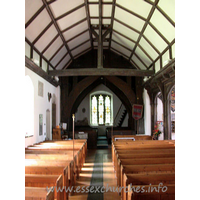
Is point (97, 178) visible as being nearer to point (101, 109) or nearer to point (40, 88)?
point (40, 88)

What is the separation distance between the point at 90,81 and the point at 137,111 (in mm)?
3301

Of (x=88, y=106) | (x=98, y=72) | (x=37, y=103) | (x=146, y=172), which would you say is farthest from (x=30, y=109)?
(x=88, y=106)

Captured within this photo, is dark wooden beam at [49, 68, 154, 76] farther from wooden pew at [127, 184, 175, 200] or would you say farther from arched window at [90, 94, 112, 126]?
arched window at [90, 94, 112, 126]

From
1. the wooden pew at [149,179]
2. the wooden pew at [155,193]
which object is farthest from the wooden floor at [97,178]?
the wooden pew at [155,193]

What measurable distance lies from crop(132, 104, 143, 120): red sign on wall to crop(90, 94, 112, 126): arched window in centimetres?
506

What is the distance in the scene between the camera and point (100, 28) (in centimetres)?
893

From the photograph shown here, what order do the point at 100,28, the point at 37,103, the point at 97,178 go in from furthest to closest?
the point at 100,28 → the point at 37,103 → the point at 97,178

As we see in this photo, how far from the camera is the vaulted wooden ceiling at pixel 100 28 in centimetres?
649

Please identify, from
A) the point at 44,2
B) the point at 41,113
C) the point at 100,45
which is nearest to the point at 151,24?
the point at 100,45

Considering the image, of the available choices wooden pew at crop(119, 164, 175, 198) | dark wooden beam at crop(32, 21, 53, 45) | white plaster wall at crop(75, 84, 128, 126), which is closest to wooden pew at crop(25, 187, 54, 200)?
wooden pew at crop(119, 164, 175, 198)

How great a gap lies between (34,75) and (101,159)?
4253mm

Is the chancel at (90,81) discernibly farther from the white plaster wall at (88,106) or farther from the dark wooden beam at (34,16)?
the white plaster wall at (88,106)
